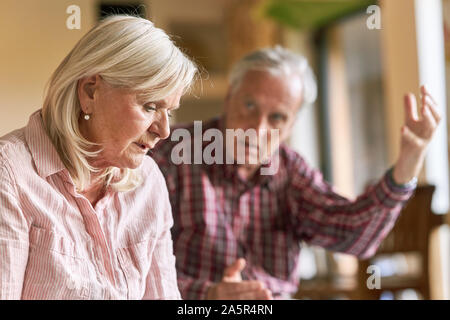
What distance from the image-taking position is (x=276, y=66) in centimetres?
154

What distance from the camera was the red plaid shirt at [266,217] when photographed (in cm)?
146

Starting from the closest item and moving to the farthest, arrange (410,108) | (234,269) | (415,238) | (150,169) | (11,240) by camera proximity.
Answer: (11,240) < (150,169) < (234,269) < (410,108) < (415,238)

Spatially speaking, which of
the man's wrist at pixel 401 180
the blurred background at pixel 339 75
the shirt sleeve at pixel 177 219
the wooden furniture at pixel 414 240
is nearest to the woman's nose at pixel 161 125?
the blurred background at pixel 339 75

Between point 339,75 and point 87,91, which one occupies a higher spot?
point 339,75

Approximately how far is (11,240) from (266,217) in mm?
801

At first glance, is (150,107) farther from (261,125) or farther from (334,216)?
(334,216)

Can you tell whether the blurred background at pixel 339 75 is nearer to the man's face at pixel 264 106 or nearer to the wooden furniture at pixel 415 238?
the wooden furniture at pixel 415 238

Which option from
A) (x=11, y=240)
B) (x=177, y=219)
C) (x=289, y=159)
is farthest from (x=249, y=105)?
(x=11, y=240)

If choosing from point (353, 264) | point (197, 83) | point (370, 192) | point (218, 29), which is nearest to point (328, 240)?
point (370, 192)

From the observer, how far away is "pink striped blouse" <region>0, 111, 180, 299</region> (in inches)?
33.4

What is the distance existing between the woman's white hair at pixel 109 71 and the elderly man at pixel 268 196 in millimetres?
422

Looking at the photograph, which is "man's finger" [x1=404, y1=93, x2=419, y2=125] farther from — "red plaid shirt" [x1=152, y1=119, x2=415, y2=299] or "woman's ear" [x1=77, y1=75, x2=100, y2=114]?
"woman's ear" [x1=77, y1=75, x2=100, y2=114]

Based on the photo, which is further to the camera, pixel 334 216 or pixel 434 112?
pixel 334 216
